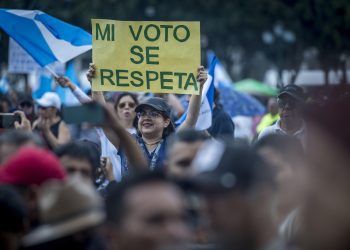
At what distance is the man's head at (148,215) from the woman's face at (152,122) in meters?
4.67

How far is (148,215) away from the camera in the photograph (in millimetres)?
4801

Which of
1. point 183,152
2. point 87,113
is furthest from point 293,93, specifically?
point 87,113

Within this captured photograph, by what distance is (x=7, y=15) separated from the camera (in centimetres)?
1175

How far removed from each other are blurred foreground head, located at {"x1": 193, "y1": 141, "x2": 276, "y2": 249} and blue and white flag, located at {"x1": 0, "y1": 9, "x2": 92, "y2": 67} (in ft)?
22.1

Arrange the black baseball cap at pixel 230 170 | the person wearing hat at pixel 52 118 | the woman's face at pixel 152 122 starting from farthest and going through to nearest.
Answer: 1. the person wearing hat at pixel 52 118
2. the woman's face at pixel 152 122
3. the black baseball cap at pixel 230 170

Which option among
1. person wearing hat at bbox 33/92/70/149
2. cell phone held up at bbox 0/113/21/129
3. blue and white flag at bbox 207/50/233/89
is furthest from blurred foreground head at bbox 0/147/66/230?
person wearing hat at bbox 33/92/70/149

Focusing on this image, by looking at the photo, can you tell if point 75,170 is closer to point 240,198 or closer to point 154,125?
point 240,198

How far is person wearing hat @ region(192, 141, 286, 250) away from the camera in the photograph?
4773 millimetres

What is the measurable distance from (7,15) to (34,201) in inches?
238

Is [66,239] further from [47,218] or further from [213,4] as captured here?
[213,4]

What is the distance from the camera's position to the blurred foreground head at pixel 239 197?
4.77 meters

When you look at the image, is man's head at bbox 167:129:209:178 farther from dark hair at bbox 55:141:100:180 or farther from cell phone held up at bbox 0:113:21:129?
cell phone held up at bbox 0:113:21:129

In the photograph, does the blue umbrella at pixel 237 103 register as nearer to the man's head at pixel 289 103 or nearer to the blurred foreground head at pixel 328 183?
the man's head at pixel 289 103

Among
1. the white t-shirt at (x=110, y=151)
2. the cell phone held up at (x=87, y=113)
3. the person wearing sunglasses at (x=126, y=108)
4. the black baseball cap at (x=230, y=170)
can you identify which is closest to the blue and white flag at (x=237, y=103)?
the person wearing sunglasses at (x=126, y=108)
